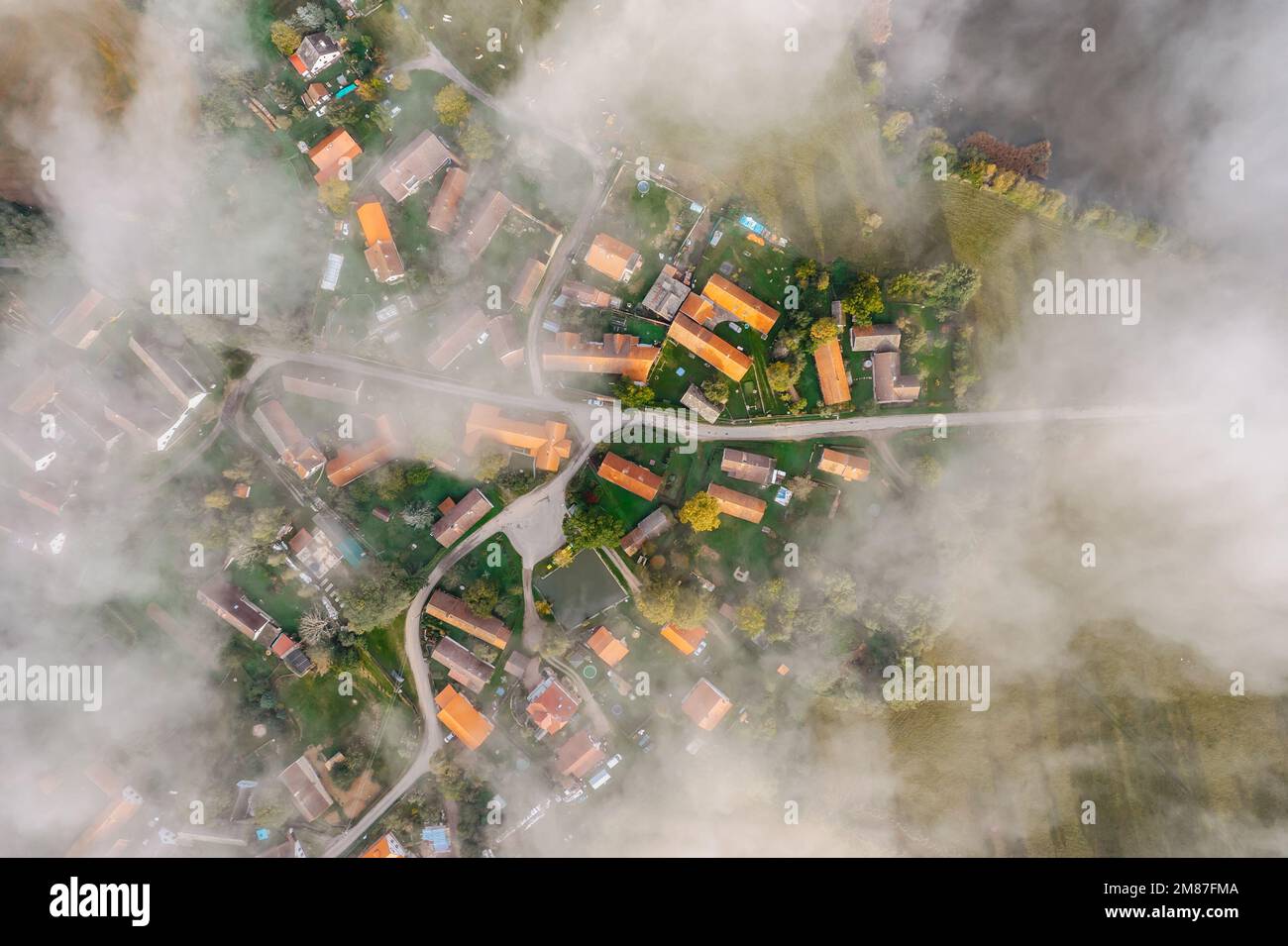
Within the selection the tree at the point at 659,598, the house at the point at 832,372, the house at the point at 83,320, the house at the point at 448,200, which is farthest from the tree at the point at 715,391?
the house at the point at 83,320

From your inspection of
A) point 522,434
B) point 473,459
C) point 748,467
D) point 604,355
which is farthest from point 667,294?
point 473,459

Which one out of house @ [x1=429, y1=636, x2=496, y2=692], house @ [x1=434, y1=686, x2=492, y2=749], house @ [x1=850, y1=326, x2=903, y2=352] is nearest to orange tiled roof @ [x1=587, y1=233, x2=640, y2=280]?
house @ [x1=850, y1=326, x2=903, y2=352]

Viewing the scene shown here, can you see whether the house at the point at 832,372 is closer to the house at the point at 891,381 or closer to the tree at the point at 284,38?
the house at the point at 891,381

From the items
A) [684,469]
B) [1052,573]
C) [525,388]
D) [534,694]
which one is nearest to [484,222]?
[525,388]

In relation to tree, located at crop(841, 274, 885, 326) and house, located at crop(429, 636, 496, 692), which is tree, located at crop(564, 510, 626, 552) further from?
tree, located at crop(841, 274, 885, 326)

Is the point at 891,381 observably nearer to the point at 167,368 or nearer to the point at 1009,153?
the point at 1009,153

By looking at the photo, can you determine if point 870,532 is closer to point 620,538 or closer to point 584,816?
point 620,538
